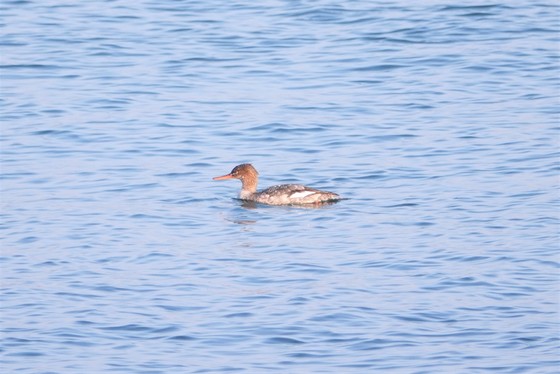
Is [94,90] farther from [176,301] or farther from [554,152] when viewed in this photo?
[176,301]

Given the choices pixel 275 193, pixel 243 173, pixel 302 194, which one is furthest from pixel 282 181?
pixel 302 194

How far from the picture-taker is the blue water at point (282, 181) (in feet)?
35.4

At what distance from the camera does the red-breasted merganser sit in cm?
1520

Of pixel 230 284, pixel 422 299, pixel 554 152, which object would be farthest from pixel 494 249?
pixel 554 152

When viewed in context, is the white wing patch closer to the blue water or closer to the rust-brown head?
the blue water

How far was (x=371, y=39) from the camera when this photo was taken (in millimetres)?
24719

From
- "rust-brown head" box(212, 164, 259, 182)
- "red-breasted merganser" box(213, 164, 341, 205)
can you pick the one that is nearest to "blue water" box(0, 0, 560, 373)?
"red-breasted merganser" box(213, 164, 341, 205)

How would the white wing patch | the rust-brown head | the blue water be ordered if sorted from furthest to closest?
1. the rust-brown head
2. the white wing patch
3. the blue water

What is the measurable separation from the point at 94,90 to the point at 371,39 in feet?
19.7

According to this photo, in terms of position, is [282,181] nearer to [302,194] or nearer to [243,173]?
[243,173]

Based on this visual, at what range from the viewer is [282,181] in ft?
54.6

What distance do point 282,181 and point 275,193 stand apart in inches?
43.6

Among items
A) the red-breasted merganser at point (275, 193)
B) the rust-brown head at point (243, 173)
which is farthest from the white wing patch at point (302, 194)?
the rust-brown head at point (243, 173)

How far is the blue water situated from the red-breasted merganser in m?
0.22
